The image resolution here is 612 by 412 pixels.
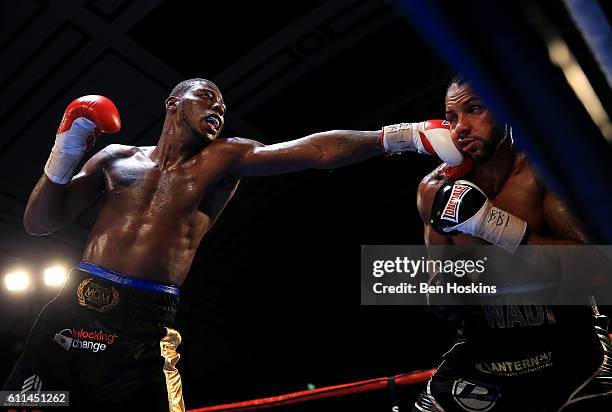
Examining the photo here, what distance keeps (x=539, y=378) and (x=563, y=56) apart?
1.45 metres

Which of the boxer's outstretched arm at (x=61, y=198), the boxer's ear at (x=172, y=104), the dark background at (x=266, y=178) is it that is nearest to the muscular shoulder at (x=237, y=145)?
the boxer's ear at (x=172, y=104)

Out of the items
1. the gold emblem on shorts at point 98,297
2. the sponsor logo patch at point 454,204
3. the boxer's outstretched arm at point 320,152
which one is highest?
the boxer's outstretched arm at point 320,152

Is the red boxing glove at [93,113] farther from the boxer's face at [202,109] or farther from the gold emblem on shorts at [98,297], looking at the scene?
the gold emblem on shorts at [98,297]

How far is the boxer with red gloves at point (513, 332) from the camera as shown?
5.23 ft

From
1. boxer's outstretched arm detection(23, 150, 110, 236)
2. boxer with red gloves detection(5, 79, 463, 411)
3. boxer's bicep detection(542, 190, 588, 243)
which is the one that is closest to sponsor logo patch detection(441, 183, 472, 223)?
boxer with red gloves detection(5, 79, 463, 411)

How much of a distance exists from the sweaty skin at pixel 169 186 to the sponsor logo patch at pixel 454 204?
34 centimetres

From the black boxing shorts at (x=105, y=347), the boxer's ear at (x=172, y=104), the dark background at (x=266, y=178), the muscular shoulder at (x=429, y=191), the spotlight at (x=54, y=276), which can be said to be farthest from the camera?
the spotlight at (x=54, y=276)

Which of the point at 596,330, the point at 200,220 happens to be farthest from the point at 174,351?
the point at 596,330

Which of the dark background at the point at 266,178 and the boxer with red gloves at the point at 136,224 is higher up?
the dark background at the point at 266,178

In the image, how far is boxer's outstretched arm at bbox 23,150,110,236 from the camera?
215 centimetres

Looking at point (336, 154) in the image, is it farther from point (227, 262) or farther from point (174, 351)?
point (227, 262)

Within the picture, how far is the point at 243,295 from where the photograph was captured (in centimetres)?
797

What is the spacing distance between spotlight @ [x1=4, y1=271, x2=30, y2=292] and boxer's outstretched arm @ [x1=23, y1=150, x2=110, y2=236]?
401cm

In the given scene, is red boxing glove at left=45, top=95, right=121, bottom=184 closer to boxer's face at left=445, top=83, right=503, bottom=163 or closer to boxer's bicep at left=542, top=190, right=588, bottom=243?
boxer's face at left=445, top=83, right=503, bottom=163
